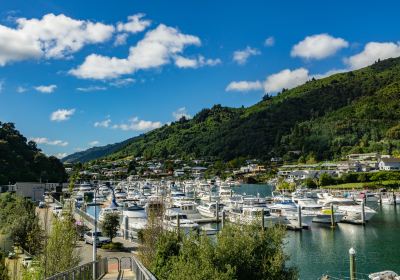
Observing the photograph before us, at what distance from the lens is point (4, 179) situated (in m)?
99.4

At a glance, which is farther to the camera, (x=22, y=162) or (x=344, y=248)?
(x=22, y=162)

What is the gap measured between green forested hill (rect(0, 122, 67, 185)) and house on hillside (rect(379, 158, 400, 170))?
98.3 meters

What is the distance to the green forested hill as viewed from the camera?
343 feet

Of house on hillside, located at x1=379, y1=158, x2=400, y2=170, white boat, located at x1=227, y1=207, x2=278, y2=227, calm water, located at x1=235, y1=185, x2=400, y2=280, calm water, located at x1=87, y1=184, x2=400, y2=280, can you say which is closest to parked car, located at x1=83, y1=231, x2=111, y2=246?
calm water, located at x1=87, y1=184, x2=400, y2=280

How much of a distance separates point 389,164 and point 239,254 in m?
130

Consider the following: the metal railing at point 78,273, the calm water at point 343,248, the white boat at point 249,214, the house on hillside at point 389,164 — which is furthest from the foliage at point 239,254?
the house on hillside at point 389,164

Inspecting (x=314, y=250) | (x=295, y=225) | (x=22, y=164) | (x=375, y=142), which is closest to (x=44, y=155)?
(x=22, y=164)

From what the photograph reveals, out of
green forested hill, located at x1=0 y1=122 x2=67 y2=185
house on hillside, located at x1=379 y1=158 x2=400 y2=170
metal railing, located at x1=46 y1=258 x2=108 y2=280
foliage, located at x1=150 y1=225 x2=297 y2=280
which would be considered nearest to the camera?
metal railing, located at x1=46 y1=258 x2=108 y2=280

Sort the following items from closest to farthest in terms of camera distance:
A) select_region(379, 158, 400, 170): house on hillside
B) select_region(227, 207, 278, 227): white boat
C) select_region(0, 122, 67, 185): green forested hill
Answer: select_region(227, 207, 278, 227): white boat, select_region(0, 122, 67, 185): green forested hill, select_region(379, 158, 400, 170): house on hillside

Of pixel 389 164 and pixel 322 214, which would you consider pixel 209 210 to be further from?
pixel 389 164

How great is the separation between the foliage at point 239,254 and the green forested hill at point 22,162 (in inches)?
3551

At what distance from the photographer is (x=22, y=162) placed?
111500mm

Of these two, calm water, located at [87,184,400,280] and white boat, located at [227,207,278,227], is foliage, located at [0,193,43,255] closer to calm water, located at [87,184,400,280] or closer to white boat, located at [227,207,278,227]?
calm water, located at [87,184,400,280]

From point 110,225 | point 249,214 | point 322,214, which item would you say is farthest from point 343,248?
point 110,225
